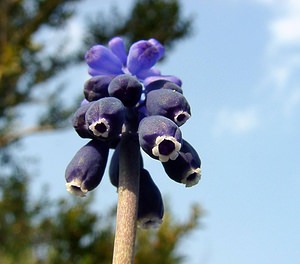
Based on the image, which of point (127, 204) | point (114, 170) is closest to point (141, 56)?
point (114, 170)

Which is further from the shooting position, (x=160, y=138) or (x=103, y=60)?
(x=103, y=60)

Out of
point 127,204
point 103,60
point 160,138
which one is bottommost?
point 127,204

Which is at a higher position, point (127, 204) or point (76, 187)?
point (76, 187)

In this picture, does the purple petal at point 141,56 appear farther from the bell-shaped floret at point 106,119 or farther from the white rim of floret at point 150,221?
the white rim of floret at point 150,221

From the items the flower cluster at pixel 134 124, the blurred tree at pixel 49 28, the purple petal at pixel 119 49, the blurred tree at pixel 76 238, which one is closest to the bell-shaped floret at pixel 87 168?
the flower cluster at pixel 134 124

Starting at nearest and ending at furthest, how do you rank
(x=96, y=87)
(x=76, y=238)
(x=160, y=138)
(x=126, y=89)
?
(x=160, y=138) → (x=126, y=89) → (x=96, y=87) → (x=76, y=238)

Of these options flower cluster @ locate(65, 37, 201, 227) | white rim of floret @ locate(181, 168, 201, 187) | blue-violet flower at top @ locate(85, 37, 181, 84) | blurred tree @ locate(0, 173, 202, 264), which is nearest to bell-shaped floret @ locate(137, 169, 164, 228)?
flower cluster @ locate(65, 37, 201, 227)

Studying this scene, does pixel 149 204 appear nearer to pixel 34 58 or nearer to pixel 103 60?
pixel 103 60

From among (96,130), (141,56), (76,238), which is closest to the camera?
(96,130)
